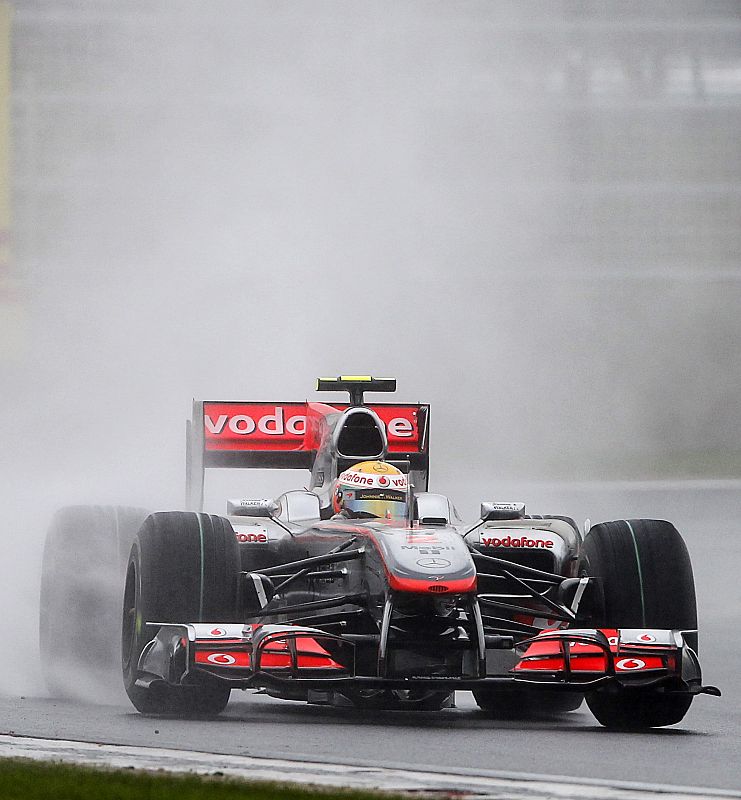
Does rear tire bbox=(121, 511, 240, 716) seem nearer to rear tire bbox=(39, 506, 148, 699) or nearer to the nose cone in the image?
the nose cone

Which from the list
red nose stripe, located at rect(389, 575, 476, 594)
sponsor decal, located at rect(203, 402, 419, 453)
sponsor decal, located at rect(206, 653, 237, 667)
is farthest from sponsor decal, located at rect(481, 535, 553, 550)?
sponsor decal, located at rect(206, 653, 237, 667)

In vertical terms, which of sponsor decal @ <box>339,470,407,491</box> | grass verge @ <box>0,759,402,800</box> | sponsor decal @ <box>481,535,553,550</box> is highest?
sponsor decal @ <box>339,470,407,491</box>

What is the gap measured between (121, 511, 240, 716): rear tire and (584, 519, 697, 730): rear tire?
214cm

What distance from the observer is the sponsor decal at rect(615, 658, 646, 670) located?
30.2 feet

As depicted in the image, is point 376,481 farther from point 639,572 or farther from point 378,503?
point 639,572

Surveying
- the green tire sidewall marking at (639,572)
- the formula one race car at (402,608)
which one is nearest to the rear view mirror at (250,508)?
the formula one race car at (402,608)

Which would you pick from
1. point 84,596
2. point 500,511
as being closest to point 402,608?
point 500,511

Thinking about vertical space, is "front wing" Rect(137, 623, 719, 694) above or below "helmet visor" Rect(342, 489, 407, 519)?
below

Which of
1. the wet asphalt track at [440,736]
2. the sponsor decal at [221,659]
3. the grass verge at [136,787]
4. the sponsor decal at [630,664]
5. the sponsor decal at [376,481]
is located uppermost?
the sponsor decal at [376,481]

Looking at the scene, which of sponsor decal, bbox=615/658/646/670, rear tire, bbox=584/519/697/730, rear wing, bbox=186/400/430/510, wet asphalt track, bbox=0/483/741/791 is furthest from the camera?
rear wing, bbox=186/400/430/510

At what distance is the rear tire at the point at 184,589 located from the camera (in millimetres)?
9281

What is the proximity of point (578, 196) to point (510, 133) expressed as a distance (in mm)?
6246

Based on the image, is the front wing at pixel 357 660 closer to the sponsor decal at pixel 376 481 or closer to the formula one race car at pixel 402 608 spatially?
the formula one race car at pixel 402 608

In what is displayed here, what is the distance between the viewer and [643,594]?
9.62 meters
